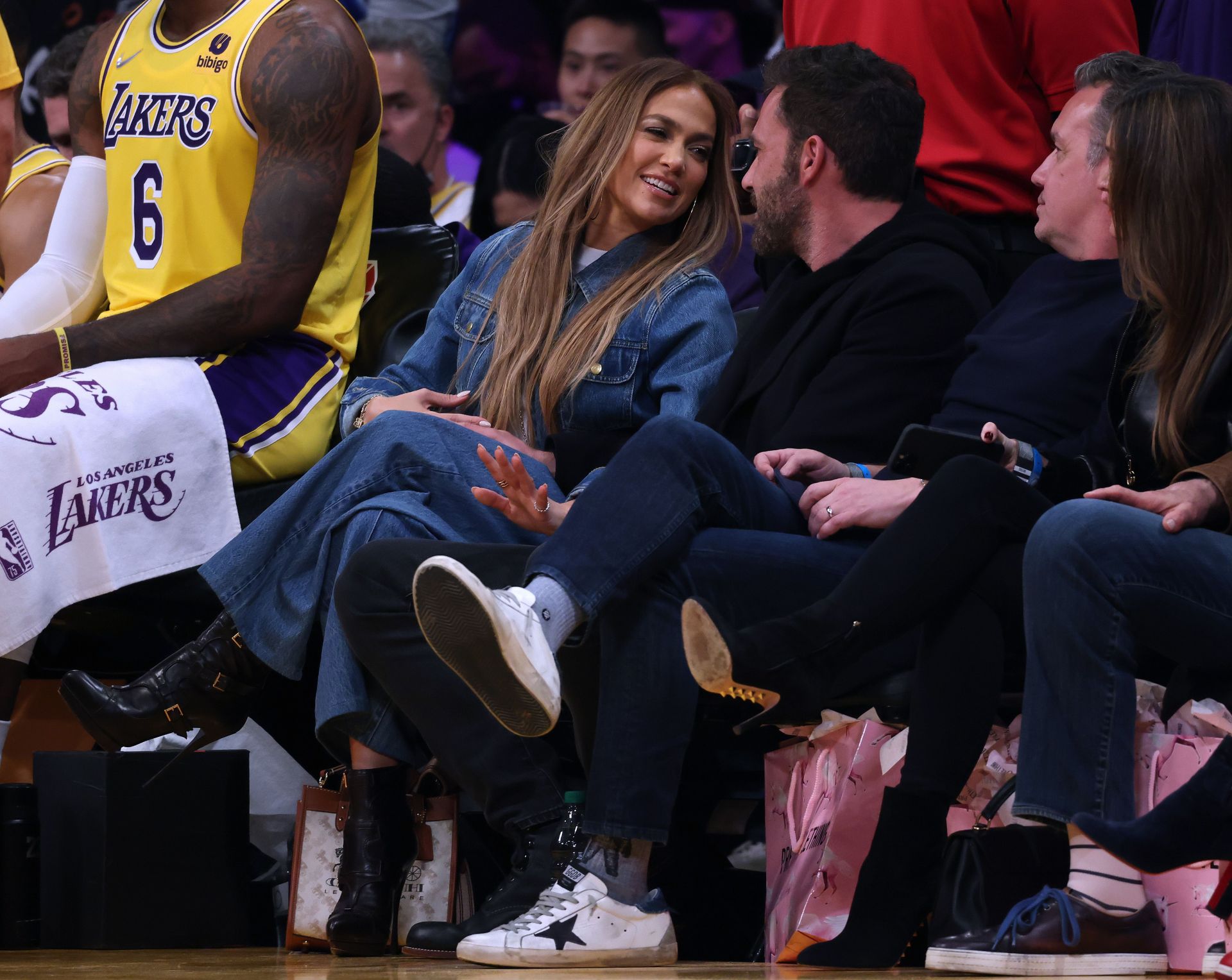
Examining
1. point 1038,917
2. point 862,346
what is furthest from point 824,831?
point 862,346

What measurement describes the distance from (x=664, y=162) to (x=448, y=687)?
1174 mm

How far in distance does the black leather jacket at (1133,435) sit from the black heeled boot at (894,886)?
525 millimetres

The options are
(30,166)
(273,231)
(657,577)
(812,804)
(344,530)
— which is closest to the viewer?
(657,577)

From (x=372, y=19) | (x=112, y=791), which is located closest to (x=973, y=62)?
(x=112, y=791)

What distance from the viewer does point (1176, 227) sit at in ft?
6.97

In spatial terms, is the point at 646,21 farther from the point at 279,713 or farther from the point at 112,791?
the point at 112,791

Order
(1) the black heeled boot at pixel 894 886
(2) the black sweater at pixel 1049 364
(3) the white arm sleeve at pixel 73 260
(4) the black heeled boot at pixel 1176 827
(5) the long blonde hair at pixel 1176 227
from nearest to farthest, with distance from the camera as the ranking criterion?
1. (4) the black heeled boot at pixel 1176 827
2. (1) the black heeled boot at pixel 894 886
3. (5) the long blonde hair at pixel 1176 227
4. (2) the black sweater at pixel 1049 364
5. (3) the white arm sleeve at pixel 73 260

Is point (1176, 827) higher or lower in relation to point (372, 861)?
higher

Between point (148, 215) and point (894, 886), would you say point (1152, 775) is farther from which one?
point (148, 215)

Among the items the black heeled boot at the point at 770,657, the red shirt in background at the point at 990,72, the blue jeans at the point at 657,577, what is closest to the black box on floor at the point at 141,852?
the blue jeans at the point at 657,577

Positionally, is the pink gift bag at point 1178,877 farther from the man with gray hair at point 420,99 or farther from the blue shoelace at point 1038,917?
the man with gray hair at point 420,99

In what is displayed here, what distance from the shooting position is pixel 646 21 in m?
4.57

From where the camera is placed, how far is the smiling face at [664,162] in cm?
293

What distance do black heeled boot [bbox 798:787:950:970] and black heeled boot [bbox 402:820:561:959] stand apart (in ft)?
1.29
